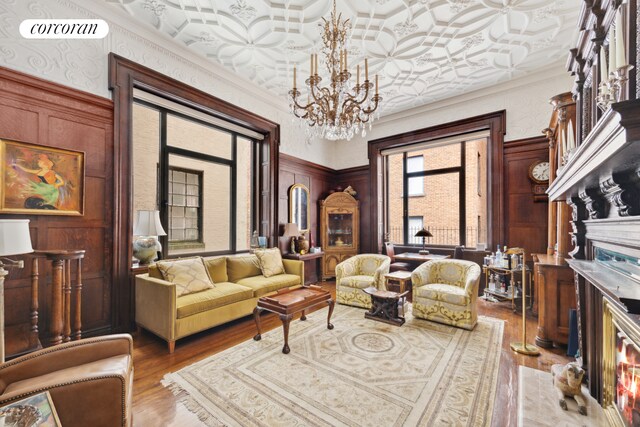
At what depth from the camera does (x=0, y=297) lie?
1798 millimetres

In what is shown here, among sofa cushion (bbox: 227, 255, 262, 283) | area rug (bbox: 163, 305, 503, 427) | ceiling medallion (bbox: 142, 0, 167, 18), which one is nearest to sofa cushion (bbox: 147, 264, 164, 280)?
sofa cushion (bbox: 227, 255, 262, 283)

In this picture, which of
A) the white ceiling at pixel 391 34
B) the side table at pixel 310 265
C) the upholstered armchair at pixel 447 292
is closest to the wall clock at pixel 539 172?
the white ceiling at pixel 391 34

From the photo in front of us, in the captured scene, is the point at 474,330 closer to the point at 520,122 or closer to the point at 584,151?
the point at 584,151

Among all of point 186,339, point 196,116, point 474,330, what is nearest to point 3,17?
point 196,116

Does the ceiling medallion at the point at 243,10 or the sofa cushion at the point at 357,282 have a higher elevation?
the ceiling medallion at the point at 243,10

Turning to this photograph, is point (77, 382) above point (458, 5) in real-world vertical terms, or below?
below

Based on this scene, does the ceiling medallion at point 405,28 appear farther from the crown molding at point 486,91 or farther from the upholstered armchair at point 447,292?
the upholstered armchair at point 447,292

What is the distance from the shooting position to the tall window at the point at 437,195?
6.40 m

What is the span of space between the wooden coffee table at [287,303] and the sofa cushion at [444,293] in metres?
1.26

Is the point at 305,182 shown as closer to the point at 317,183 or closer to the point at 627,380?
the point at 317,183

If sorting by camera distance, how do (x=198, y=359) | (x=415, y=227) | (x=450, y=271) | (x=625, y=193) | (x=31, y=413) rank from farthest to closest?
(x=415, y=227), (x=450, y=271), (x=198, y=359), (x=625, y=193), (x=31, y=413)

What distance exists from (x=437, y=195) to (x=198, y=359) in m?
7.13

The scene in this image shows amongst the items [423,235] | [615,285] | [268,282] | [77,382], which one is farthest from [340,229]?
[77,382]

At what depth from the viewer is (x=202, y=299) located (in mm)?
3111
